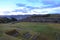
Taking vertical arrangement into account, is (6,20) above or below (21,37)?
above

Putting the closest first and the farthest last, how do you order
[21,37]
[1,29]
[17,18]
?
[21,37], [1,29], [17,18]

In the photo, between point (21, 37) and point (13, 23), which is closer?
point (21, 37)

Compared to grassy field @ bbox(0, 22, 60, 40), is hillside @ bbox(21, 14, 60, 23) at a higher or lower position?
higher

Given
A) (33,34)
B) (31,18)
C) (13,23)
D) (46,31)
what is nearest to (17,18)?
(13,23)

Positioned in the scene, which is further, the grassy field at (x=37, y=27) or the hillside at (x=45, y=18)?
the hillside at (x=45, y=18)

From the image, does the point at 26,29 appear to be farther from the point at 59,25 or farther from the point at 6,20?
the point at 59,25

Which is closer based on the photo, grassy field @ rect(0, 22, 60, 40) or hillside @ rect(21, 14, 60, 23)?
grassy field @ rect(0, 22, 60, 40)

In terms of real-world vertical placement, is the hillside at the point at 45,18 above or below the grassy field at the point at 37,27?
above

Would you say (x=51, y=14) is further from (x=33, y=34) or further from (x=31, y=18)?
(x=33, y=34)

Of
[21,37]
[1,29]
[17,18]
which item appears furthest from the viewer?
[17,18]

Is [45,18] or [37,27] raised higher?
[45,18]

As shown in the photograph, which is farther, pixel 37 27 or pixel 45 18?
pixel 45 18
